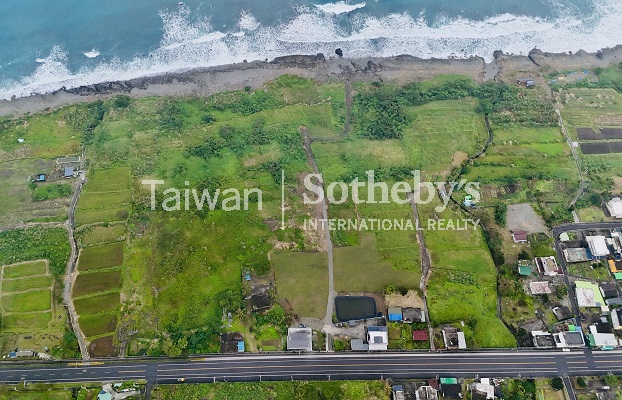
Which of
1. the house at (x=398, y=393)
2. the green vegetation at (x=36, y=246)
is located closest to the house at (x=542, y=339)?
the house at (x=398, y=393)

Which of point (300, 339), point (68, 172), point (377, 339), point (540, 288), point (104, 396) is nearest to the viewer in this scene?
point (104, 396)

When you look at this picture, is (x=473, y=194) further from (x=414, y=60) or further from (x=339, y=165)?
(x=414, y=60)

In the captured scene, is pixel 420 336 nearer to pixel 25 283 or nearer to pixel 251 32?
pixel 25 283

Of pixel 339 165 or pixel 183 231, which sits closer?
pixel 183 231

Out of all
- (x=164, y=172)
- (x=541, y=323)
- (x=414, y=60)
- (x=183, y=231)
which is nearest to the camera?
(x=541, y=323)

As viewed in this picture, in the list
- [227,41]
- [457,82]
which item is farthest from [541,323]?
[227,41]

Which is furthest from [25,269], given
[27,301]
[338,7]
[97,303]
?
[338,7]

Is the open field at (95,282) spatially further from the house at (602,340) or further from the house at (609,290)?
the house at (609,290)
